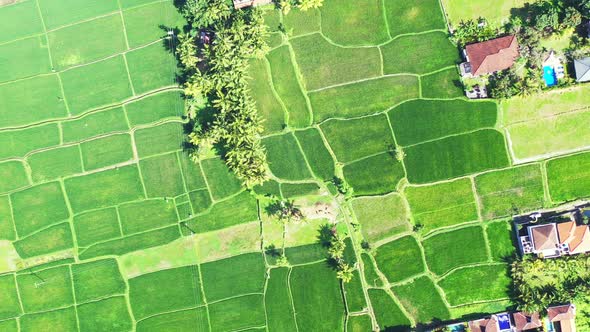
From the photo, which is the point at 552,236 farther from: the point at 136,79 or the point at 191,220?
the point at 136,79

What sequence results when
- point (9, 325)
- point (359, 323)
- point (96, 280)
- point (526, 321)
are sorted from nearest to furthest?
point (526, 321) → point (359, 323) → point (96, 280) → point (9, 325)

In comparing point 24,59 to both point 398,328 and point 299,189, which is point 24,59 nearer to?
point 299,189

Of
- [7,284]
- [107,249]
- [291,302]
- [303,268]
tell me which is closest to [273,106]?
[303,268]

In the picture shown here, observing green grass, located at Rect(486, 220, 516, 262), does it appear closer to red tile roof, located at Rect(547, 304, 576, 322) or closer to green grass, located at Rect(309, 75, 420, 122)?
red tile roof, located at Rect(547, 304, 576, 322)

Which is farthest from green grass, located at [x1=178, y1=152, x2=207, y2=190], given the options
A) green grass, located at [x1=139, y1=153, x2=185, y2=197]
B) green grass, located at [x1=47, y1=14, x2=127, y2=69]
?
green grass, located at [x1=47, y1=14, x2=127, y2=69]

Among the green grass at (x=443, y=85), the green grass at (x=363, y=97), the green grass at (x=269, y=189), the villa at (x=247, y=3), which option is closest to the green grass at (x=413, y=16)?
the green grass at (x=443, y=85)

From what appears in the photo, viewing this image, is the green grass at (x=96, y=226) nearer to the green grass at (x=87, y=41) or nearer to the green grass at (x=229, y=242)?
the green grass at (x=229, y=242)

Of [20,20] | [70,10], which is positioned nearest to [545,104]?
[70,10]
